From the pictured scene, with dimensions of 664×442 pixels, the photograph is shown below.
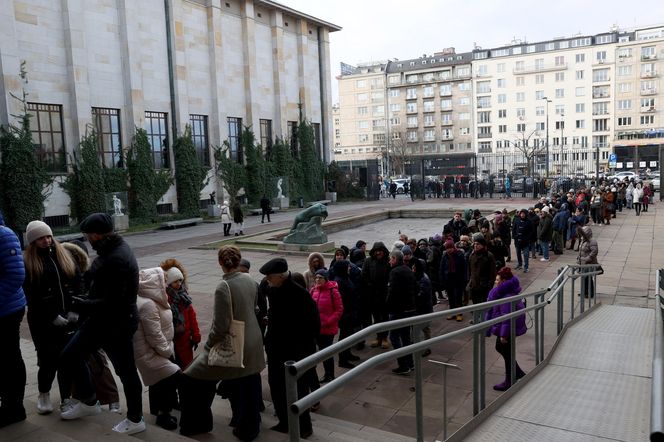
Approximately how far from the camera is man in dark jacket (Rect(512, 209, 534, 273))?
1435 cm

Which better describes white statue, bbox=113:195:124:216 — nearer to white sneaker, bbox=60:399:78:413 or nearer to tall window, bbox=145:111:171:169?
tall window, bbox=145:111:171:169

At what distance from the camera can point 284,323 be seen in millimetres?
5070

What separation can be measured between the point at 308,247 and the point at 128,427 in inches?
489

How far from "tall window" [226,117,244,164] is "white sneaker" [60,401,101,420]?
101 feet

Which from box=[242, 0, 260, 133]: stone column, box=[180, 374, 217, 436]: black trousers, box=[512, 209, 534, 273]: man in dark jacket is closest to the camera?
box=[180, 374, 217, 436]: black trousers

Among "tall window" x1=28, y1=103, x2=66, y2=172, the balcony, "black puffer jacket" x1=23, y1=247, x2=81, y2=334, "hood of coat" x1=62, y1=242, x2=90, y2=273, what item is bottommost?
"black puffer jacket" x1=23, y1=247, x2=81, y2=334

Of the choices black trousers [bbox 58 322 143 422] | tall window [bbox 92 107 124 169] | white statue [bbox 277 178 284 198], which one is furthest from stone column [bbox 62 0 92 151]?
black trousers [bbox 58 322 143 422]

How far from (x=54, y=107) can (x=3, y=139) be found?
3073 millimetres

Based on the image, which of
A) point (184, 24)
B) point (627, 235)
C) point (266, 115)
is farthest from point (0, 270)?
point (266, 115)

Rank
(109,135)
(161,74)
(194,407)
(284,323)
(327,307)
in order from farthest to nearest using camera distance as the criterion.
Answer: (161,74) → (109,135) → (327,307) → (284,323) → (194,407)

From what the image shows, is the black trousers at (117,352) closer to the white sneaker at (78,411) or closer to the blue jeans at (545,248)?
the white sneaker at (78,411)

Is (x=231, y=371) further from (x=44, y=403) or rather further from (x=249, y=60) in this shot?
(x=249, y=60)

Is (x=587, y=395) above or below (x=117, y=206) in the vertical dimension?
below

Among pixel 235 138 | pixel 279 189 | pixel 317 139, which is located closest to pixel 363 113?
pixel 317 139
